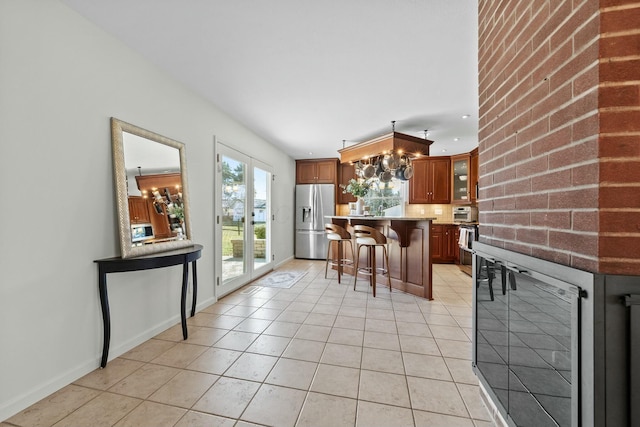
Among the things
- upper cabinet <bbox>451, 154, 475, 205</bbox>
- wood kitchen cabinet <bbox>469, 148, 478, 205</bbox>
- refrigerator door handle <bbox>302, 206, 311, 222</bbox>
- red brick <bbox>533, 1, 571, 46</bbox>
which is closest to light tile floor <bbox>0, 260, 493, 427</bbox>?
red brick <bbox>533, 1, 571, 46</bbox>

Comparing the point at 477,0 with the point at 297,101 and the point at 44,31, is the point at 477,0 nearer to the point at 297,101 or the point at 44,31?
the point at 297,101

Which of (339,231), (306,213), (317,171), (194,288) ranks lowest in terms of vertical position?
(194,288)

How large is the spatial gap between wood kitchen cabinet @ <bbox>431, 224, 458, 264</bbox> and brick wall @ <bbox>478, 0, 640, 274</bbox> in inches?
Answer: 191

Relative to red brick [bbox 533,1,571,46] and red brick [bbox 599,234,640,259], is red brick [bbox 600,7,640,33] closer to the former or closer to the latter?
red brick [bbox 533,1,571,46]

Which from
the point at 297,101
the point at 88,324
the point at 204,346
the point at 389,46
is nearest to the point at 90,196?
the point at 88,324

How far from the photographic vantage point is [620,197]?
0.78 meters

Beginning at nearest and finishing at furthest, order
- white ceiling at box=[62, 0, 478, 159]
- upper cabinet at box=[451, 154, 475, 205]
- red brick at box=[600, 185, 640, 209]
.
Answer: red brick at box=[600, 185, 640, 209] < white ceiling at box=[62, 0, 478, 159] < upper cabinet at box=[451, 154, 475, 205]

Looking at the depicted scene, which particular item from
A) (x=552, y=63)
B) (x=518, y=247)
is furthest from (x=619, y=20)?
(x=518, y=247)

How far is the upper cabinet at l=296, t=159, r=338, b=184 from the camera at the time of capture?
20.6ft

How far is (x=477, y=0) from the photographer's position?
1.70m

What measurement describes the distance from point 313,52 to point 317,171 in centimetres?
419

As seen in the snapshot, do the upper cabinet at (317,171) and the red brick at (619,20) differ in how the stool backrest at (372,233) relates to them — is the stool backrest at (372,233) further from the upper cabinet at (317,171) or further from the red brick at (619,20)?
the red brick at (619,20)

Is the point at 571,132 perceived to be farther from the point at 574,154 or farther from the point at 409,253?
the point at 409,253

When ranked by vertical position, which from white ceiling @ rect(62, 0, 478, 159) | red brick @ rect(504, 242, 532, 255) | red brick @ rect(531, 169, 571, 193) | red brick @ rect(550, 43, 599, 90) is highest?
white ceiling @ rect(62, 0, 478, 159)
